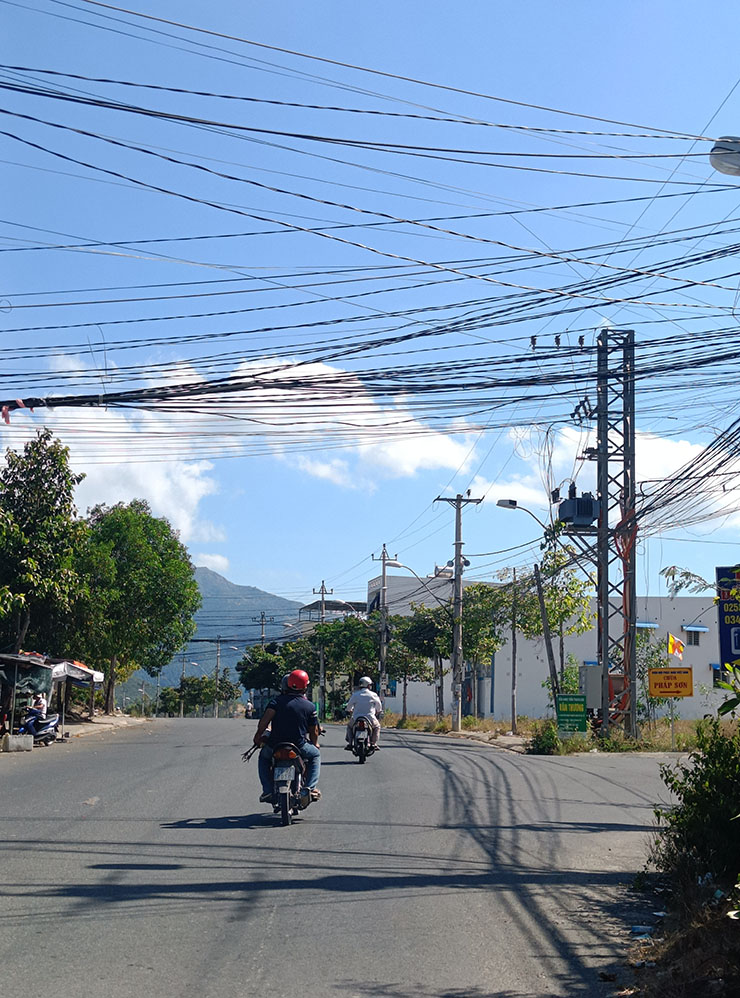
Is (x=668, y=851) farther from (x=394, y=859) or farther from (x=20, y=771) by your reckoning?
(x=20, y=771)

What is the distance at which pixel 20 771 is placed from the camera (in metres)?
18.4

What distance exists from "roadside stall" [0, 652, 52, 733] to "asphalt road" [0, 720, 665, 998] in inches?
427

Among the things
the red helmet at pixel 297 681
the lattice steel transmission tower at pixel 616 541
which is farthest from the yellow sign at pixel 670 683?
the red helmet at pixel 297 681

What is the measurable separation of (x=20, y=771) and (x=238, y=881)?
1116cm

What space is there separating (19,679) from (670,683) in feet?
58.2

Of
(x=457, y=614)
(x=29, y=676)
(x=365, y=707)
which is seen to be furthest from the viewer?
(x=457, y=614)

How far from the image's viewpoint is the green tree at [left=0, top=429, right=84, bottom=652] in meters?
26.8

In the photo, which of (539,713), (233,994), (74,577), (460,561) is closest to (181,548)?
(460,561)

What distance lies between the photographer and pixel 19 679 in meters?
29.2

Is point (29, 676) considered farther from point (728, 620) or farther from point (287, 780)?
point (728, 620)

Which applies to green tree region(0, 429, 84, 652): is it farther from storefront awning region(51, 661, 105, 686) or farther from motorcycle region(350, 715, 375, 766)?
motorcycle region(350, 715, 375, 766)

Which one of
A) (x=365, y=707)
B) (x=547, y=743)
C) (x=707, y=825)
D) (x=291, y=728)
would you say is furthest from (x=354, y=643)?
(x=707, y=825)

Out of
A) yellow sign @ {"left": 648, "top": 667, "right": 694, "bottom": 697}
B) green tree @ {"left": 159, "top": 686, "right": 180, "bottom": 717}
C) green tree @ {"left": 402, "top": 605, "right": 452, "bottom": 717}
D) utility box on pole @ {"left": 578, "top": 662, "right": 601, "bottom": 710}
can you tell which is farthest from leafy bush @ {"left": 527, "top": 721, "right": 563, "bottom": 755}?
green tree @ {"left": 159, "top": 686, "right": 180, "bottom": 717}

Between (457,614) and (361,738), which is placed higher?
(457,614)
